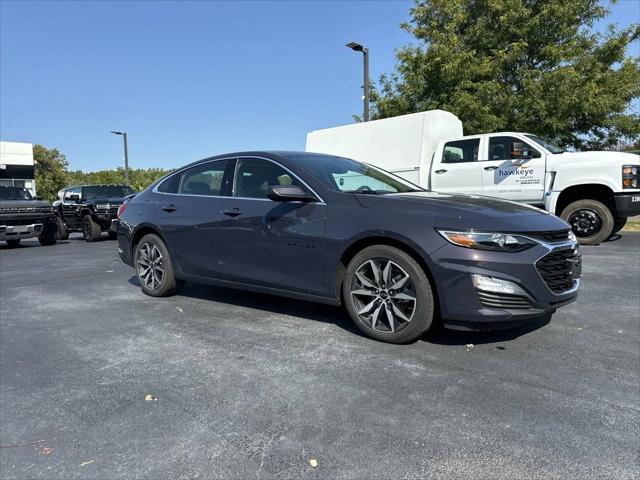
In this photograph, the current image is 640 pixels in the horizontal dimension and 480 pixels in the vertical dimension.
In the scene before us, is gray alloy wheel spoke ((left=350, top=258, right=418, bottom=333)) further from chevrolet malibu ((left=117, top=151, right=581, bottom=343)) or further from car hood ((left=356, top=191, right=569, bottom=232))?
Answer: car hood ((left=356, top=191, right=569, bottom=232))

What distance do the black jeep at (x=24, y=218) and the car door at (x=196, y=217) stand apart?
8507 millimetres

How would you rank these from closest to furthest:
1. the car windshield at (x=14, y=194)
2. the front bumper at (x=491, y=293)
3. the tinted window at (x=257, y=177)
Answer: the front bumper at (x=491, y=293) < the tinted window at (x=257, y=177) < the car windshield at (x=14, y=194)

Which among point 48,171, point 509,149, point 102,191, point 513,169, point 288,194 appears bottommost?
point 288,194

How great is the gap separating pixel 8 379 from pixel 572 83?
1371cm

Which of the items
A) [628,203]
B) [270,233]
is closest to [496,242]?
[270,233]

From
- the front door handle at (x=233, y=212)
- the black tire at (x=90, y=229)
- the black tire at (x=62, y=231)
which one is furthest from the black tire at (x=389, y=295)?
the black tire at (x=62, y=231)

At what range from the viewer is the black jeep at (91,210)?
1293cm

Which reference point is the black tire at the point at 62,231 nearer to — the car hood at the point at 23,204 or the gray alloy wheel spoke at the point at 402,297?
the car hood at the point at 23,204

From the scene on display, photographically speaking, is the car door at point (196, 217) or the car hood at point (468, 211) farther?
the car door at point (196, 217)

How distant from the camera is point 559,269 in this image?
3426 millimetres

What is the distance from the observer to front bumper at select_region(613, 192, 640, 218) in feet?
26.3

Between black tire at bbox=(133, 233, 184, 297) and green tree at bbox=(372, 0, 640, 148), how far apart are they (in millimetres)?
10269

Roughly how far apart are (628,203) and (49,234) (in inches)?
524

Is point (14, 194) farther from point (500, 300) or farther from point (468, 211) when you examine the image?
point (500, 300)
